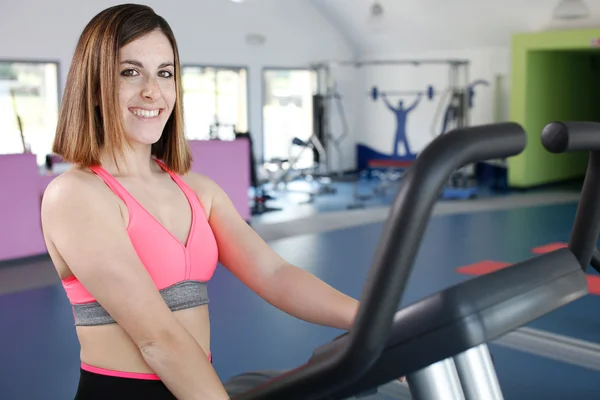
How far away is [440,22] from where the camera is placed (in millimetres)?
10844

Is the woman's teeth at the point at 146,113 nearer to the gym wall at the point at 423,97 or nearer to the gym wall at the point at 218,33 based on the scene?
the gym wall at the point at 218,33

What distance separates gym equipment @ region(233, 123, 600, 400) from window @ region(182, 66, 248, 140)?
974 centimetres

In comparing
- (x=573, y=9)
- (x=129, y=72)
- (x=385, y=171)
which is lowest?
(x=385, y=171)

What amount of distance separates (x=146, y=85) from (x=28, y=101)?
28.0 feet

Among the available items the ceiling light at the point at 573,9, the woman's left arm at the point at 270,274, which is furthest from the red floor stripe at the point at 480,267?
the woman's left arm at the point at 270,274

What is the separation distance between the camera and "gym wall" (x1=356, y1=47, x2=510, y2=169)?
35.3 ft

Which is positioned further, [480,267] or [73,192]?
[480,267]

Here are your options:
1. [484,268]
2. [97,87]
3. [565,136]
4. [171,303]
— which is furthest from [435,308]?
[484,268]

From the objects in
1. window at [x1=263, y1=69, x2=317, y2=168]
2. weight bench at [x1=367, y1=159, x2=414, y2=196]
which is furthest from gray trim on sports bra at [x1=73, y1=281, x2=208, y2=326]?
window at [x1=263, y1=69, x2=317, y2=168]

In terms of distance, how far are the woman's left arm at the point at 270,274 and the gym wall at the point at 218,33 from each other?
24.4 ft

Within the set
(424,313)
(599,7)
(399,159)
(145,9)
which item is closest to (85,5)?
(399,159)

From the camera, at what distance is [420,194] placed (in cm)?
53

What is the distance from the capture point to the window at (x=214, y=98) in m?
10.5

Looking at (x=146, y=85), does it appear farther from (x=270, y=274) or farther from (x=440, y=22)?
(x=440, y=22)
